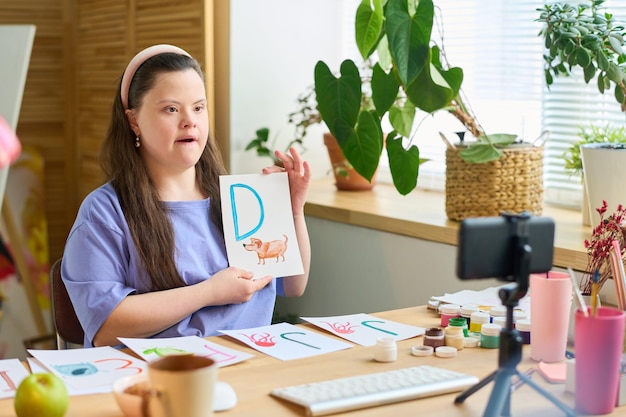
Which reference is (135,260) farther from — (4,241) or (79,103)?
(79,103)

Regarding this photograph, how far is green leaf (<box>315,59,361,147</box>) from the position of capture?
2.43 metres

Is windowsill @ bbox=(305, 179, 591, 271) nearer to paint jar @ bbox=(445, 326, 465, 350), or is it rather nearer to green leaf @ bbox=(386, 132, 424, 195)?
green leaf @ bbox=(386, 132, 424, 195)

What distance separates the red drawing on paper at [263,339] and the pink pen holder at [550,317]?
468 millimetres

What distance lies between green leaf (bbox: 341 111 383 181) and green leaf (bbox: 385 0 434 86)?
26 cm

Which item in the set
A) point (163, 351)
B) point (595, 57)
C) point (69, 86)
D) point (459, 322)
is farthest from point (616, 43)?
point (69, 86)

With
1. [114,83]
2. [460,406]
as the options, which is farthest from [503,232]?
[114,83]

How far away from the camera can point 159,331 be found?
1.83 meters

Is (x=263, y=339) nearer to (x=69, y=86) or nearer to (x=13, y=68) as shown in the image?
(x=13, y=68)

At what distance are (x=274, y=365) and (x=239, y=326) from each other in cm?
45

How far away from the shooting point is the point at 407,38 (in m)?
2.18

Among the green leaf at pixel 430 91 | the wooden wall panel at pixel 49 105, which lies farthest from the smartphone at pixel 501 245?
the wooden wall panel at pixel 49 105

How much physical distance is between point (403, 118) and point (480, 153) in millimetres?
233

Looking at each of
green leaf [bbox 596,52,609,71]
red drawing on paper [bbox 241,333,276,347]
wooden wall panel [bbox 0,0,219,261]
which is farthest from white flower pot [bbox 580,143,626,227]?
wooden wall panel [bbox 0,0,219,261]

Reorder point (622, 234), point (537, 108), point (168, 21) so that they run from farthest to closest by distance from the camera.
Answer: point (168, 21) → point (537, 108) → point (622, 234)
